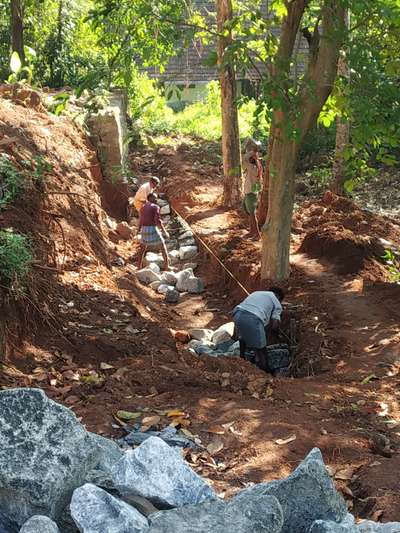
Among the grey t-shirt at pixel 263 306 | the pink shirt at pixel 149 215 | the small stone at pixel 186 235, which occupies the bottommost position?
the small stone at pixel 186 235

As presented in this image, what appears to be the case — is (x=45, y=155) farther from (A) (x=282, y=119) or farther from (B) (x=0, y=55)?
(B) (x=0, y=55)

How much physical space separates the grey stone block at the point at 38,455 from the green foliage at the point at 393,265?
22.8 ft

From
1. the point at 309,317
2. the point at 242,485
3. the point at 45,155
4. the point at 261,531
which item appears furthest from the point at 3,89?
the point at 261,531

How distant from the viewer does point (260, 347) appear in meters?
9.87

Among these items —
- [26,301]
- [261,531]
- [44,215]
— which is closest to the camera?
[261,531]

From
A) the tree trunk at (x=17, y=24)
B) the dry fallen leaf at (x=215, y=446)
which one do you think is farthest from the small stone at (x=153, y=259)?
the dry fallen leaf at (x=215, y=446)

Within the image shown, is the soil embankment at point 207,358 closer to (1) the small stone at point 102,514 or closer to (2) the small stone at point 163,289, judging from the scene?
(2) the small stone at point 163,289

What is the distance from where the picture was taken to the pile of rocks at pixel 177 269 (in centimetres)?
1380

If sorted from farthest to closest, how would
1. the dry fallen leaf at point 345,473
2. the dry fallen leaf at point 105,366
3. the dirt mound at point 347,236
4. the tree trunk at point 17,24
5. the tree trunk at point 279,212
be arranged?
the tree trunk at point 17,24
the dirt mound at point 347,236
the tree trunk at point 279,212
the dry fallen leaf at point 105,366
the dry fallen leaf at point 345,473

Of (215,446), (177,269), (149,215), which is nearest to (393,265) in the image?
(149,215)

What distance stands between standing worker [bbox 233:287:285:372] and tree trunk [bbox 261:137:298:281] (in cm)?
177

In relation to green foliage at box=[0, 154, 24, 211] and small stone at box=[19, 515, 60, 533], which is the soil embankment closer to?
green foliage at box=[0, 154, 24, 211]

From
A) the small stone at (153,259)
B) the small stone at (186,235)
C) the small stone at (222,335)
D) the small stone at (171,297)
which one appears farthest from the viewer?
the small stone at (186,235)

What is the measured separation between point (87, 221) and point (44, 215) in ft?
8.21
